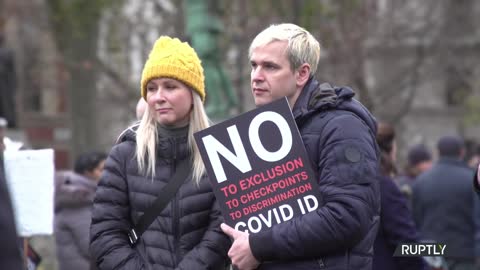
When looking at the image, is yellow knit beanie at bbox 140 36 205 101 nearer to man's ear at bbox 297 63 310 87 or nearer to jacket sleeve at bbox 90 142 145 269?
jacket sleeve at bbox 90 142 145 269

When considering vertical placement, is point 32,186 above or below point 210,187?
below

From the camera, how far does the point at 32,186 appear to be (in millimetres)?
7223

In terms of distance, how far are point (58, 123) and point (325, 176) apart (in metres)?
41.9

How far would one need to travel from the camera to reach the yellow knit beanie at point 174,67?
6.05 meters

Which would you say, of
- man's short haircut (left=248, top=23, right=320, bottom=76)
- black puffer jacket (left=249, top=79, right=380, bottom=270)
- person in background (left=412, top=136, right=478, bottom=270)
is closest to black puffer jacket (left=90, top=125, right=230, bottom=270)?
black puffer jacket (left=249, top=79, right=380, bottom=270)

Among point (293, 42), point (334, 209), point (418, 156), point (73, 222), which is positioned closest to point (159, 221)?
point (334, 209)

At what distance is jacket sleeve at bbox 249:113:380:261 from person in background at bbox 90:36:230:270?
1.77 feet

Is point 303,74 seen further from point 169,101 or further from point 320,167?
point 169,101

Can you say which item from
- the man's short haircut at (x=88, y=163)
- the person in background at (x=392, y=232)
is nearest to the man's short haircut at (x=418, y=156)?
the man's short haircut at (x=88, y=163)

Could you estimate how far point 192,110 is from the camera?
607cm

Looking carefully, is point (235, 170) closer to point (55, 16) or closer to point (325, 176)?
point (325, 176)

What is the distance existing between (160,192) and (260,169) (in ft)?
1.87

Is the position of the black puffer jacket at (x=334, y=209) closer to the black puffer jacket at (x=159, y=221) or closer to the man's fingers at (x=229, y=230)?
the man's fingers at (x=229, y=230)

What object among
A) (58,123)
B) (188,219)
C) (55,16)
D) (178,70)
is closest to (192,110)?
(178,70)
